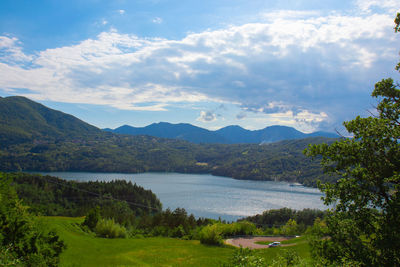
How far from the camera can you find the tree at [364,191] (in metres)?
7.41

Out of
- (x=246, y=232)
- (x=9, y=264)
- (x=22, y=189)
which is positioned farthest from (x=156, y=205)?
(x=9, y=264)

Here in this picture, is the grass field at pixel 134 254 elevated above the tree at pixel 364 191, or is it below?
below

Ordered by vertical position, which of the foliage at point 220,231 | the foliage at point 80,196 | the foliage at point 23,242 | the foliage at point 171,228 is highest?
the foliage at point 23,242

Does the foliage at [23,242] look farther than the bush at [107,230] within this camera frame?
No

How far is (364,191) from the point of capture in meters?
7.74

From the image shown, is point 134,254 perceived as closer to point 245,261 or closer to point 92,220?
point 92,220

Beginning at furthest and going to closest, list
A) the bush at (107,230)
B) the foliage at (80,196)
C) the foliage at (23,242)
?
the foliage at (80,196) → the bush at (107,230) → the foliage at (23,242)

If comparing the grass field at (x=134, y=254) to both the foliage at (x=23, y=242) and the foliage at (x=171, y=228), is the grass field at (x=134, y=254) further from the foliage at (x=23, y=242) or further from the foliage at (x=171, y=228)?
the foliage at (x=171, y=228)

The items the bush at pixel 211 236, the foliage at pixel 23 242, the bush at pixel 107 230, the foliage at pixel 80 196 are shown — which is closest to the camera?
the foliage at pixel 23 242

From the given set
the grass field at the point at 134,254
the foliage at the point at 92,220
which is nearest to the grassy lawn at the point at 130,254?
the grass field at the point at 134,254

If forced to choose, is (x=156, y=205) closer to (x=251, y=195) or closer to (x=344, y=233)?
(x=251, y=195)

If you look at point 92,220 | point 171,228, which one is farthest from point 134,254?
point 171,228

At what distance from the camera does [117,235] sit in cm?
2994

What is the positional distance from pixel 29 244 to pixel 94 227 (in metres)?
22.3
